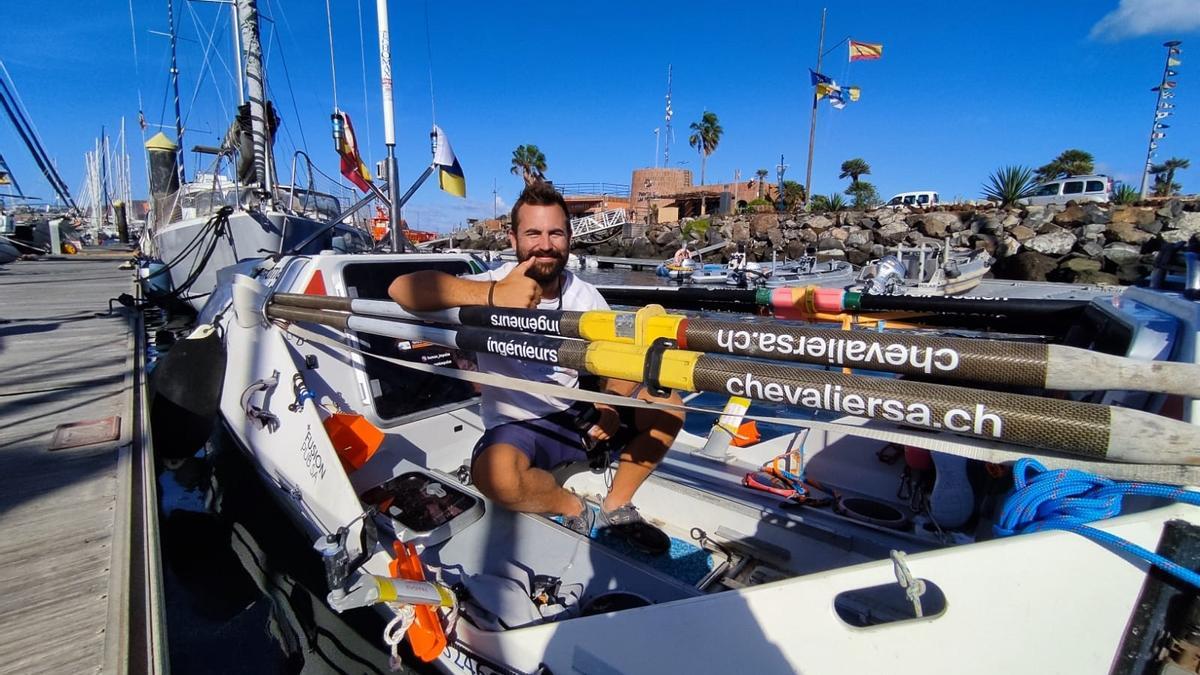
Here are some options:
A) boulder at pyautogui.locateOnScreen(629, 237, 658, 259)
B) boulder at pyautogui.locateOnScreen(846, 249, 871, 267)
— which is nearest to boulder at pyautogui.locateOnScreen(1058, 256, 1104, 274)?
boulder at pyautogui.locateOnScreen(846, 249, 871, 267)

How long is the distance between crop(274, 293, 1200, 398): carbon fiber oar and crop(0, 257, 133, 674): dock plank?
2.09 metres

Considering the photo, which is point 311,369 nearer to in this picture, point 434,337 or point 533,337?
point 434,337

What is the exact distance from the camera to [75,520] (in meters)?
2.85

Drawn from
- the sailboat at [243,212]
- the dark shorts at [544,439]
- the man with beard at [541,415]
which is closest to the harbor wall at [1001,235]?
the man with beard at [541,415]

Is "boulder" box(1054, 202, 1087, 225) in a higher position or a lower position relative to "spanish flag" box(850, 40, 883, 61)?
lower

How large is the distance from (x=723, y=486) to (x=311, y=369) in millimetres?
2701

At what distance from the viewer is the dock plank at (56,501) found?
208 centimetres

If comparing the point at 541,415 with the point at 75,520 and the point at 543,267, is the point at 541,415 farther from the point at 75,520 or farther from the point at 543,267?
the point at 75,520

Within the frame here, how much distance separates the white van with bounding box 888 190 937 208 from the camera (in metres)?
34.0

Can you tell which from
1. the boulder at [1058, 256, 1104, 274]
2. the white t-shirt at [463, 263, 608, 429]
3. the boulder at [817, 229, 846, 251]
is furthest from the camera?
the boulder at [817, 229, 846, 251]

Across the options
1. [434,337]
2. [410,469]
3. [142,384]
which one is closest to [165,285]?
[142,384]

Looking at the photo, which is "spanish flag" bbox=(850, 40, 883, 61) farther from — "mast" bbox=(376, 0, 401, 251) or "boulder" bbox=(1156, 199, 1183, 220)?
"mast" bbox=(376, 0, 401, 251)

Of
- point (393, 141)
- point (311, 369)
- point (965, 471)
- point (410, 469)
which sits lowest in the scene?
point (410, 469)

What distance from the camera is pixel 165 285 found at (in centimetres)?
1138
